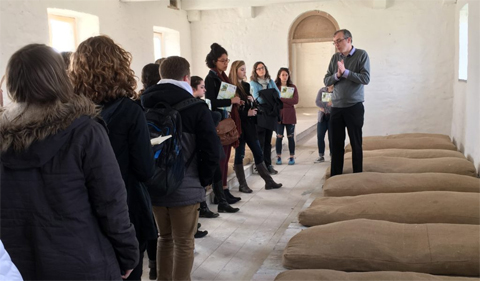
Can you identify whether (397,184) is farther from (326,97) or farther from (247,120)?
(326,97)

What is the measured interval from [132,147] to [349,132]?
129 inches

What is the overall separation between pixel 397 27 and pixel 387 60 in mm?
606

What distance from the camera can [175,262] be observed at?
2768 millimetres

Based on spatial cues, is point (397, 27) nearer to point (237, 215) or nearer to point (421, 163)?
point (421, 163)

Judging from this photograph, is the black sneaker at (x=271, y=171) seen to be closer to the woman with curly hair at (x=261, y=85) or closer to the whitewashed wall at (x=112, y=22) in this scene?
the woman with curly hair at (x=261, y=85)

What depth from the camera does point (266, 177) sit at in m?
5.77

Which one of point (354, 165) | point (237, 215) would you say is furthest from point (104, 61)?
point (354, 165)

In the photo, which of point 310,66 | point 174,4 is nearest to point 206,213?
point 174,4

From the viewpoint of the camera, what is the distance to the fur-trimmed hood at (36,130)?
149cm

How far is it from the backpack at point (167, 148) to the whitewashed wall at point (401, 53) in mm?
6682

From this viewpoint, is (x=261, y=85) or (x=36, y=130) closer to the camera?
(x=36, y=130)

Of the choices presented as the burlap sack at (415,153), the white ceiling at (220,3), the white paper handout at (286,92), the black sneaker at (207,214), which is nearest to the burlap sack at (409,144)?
the burlap sack at (415,153)

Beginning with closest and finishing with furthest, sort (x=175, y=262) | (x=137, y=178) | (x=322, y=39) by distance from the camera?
(x=137, y=178) < (x=175, y=262) < (x=322, y=39)

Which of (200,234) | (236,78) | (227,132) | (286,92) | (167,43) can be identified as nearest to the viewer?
(200,234)
